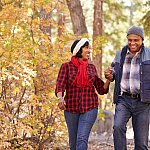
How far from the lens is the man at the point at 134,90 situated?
503cm

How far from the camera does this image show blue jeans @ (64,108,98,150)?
5.10m

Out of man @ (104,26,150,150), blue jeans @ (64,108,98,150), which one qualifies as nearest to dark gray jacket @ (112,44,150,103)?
man @ (104,26,150,150)

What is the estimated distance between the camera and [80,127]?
5176 millimetres

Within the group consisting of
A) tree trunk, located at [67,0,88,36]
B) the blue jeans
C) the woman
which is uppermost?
tree trunk, located at [67,0,88,36]

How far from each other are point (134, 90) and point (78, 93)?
0.76 metres

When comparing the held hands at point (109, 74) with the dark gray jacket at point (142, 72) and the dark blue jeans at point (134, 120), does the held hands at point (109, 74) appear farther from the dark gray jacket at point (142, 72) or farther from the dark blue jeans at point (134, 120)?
the dark blue jeans at point (134, 120)

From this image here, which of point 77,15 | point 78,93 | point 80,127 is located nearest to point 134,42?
point 78,93

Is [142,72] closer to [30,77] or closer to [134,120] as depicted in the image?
[134,120]

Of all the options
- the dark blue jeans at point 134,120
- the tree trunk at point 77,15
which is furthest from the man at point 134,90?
the tree trunk at point 77,15

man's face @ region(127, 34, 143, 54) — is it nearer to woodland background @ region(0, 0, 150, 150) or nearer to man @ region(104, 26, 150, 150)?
man @ region(104, 26, 150, 150)

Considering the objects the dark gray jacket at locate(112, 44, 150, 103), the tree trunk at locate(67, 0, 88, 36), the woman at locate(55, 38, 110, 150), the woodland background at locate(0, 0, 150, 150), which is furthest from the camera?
the tree trunk at locate(67, 0, 88, 36)

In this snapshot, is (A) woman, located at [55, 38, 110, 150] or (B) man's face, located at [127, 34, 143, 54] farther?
(A) woman, located at [55, 38, 110, 150]

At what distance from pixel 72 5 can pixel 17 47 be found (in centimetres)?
585

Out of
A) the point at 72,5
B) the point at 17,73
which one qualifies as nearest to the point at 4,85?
the point at 17,73
